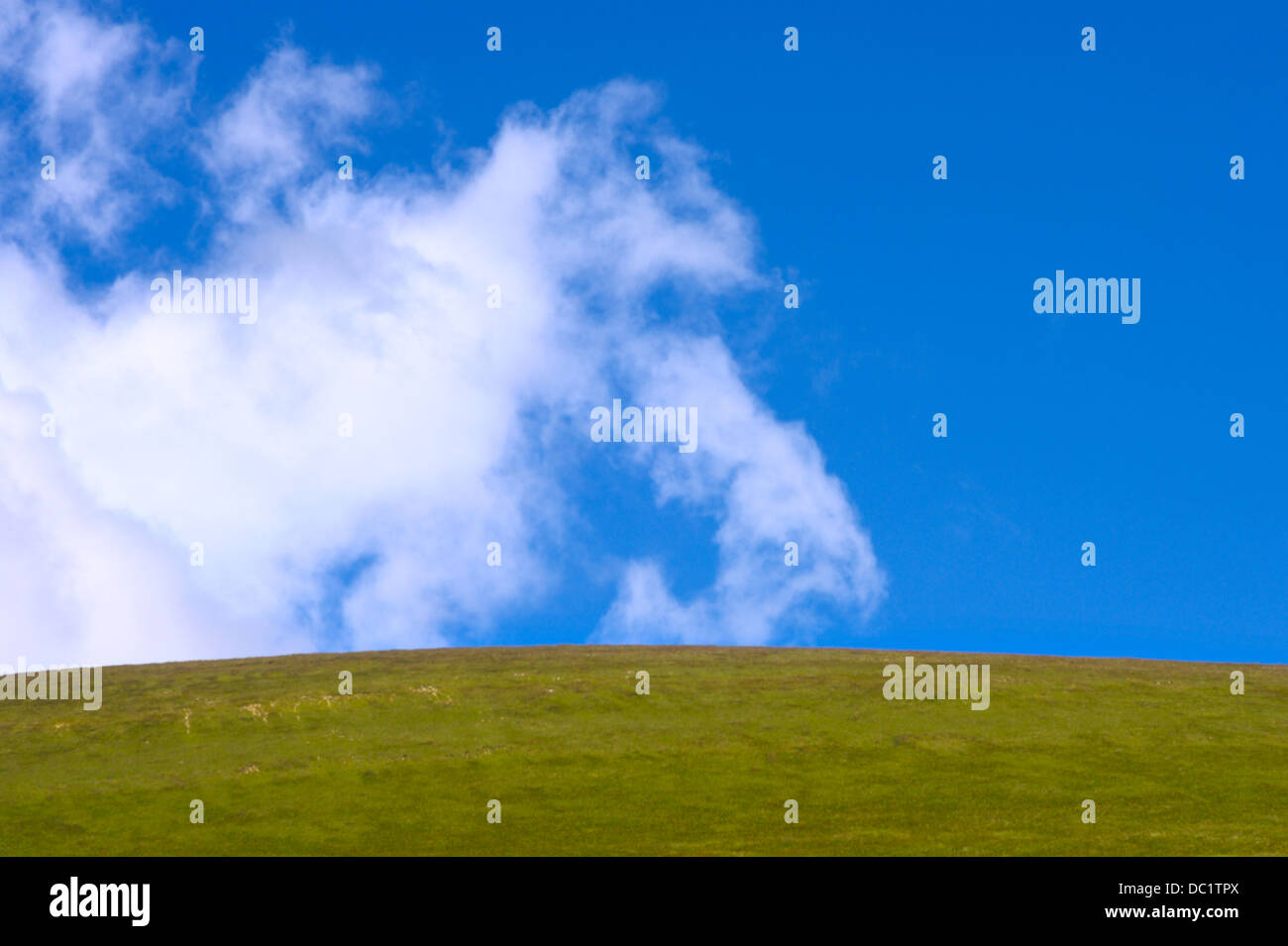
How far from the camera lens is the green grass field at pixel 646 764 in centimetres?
4422

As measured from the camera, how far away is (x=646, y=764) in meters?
54.5

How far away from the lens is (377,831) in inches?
1802

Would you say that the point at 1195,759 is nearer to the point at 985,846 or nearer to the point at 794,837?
the point at 985,846

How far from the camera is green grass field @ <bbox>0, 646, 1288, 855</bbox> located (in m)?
44.2

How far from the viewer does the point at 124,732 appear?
61125 mm

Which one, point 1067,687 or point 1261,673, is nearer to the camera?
point 1067,687
